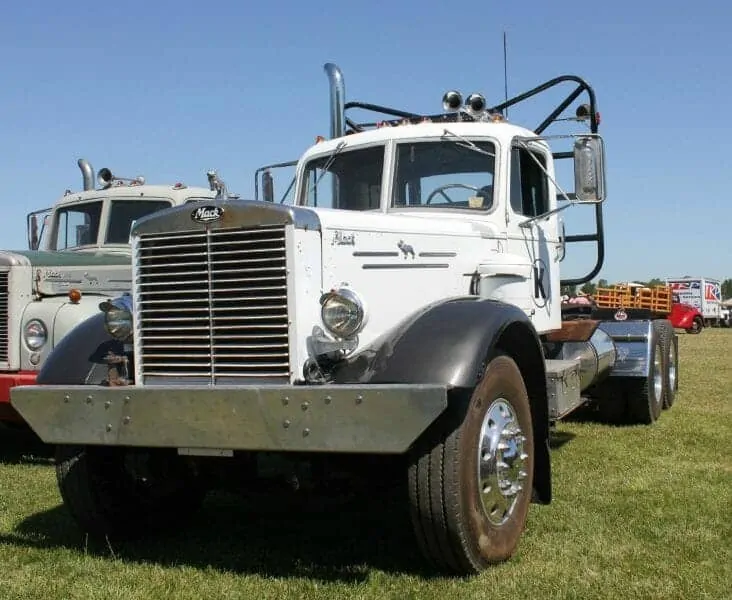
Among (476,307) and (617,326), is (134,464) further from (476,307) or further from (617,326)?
(617,326)

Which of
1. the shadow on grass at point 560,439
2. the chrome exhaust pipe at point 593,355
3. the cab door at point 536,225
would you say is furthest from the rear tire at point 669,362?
the cab door at point 536,225

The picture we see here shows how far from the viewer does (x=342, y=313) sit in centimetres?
404

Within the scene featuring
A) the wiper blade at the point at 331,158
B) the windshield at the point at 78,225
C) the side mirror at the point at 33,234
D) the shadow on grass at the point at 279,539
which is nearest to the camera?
the shadow on grass at the point at 279,539

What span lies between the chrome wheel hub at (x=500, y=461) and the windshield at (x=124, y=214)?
18.1 ft

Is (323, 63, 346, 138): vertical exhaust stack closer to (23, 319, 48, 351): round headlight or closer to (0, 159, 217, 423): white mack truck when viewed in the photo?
(0, 159, 217, 423): white mack truck

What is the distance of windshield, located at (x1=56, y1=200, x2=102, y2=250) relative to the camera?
359 inches

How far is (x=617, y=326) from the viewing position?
877 centimetres

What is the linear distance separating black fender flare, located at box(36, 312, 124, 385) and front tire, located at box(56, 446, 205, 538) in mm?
392

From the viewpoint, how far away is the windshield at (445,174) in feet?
19.2

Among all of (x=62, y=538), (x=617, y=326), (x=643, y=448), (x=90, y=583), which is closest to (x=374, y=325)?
(x=90, y=583)

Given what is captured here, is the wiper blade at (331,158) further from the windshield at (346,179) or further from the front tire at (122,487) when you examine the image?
the front tire at (122,487)

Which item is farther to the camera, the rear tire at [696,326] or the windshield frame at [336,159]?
the rear tire at [696,326]

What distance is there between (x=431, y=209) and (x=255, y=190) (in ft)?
5.54

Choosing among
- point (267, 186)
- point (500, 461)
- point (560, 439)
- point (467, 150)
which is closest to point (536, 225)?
point (467, 150)
